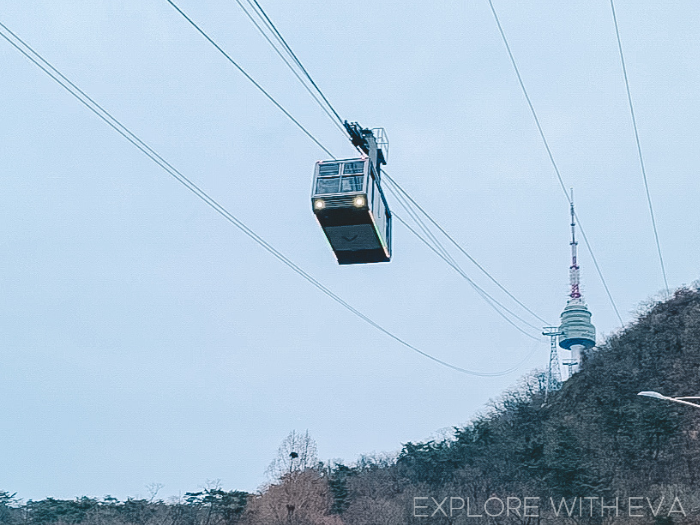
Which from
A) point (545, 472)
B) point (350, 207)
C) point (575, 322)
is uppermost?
point (575, 322)

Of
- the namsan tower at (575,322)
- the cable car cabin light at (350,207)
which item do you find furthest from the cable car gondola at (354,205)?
the namsan tower at (575,322)

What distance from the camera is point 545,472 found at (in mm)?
69938

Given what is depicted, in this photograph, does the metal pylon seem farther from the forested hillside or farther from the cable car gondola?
the cable car gondola

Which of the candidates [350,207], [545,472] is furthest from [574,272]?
[350,207]

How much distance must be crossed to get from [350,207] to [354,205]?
0.55 ft

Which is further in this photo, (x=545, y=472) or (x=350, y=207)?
(x=545, y=472)

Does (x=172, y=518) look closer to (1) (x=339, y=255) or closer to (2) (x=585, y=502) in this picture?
(2) (x=585, y=502)

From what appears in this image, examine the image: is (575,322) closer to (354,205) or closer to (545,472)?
(545,472)

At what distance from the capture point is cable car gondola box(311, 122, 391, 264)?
24438 mm

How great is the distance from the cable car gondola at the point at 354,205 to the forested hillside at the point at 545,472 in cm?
3782

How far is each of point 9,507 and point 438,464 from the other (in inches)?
2039

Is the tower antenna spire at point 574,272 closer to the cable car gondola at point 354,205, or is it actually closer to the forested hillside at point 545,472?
the forested hillside at point 545,472

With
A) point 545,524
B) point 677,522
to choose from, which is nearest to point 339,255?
point 677,522

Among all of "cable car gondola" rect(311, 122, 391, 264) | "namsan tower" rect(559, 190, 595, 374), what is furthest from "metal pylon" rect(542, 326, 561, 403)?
"cable car gondola" rect(311, 122, 391, 264)
